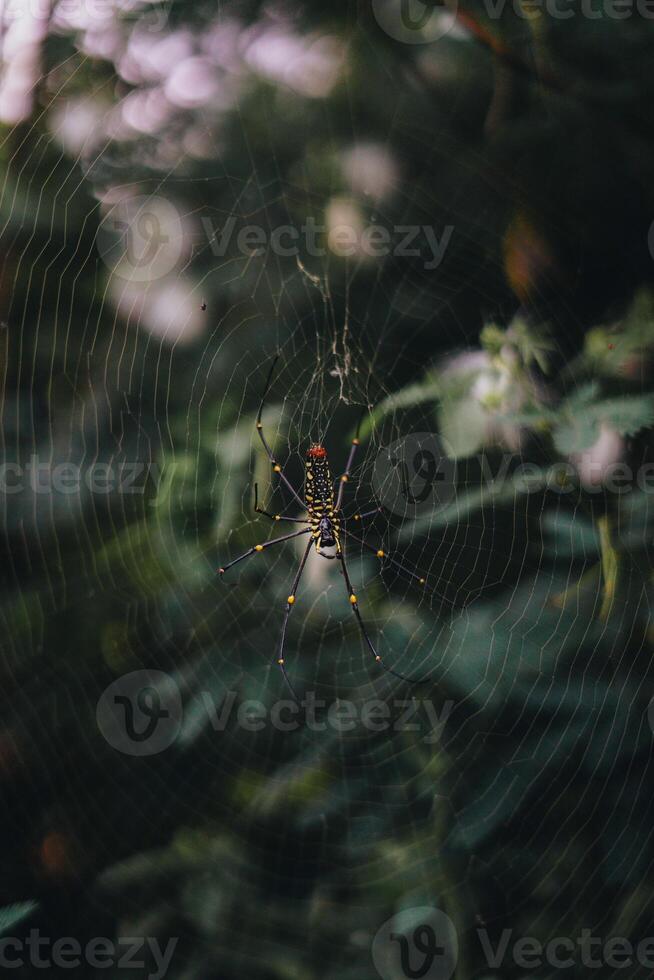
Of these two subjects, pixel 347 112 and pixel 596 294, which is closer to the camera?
pixel 596 294

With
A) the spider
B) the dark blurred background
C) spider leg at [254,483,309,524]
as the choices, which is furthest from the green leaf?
spider leg at [254,483,309,524]

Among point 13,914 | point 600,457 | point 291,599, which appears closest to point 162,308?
point 291,599

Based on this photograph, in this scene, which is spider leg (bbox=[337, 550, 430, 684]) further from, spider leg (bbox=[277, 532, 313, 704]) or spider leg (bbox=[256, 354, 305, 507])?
spider leg (bbox=[256, 354, 305, 507])

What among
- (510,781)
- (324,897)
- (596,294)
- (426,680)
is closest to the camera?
(596,294)

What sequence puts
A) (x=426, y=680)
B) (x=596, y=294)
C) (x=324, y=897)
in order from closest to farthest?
1. (x=596, y=294)
2. (x=324, y=897)
3. (x=426, y=680)

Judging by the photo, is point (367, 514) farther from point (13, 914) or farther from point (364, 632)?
point (13, 914)

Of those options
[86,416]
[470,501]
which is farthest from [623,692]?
[86,416]

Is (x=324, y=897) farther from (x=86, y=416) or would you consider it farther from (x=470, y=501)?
(x=86, y=416)

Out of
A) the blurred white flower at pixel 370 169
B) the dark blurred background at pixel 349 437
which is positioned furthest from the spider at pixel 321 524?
the blurred white flower at pixel 370 169

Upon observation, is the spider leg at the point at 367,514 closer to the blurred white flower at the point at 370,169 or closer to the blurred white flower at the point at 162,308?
the blurred white flower at the point at 162,308
